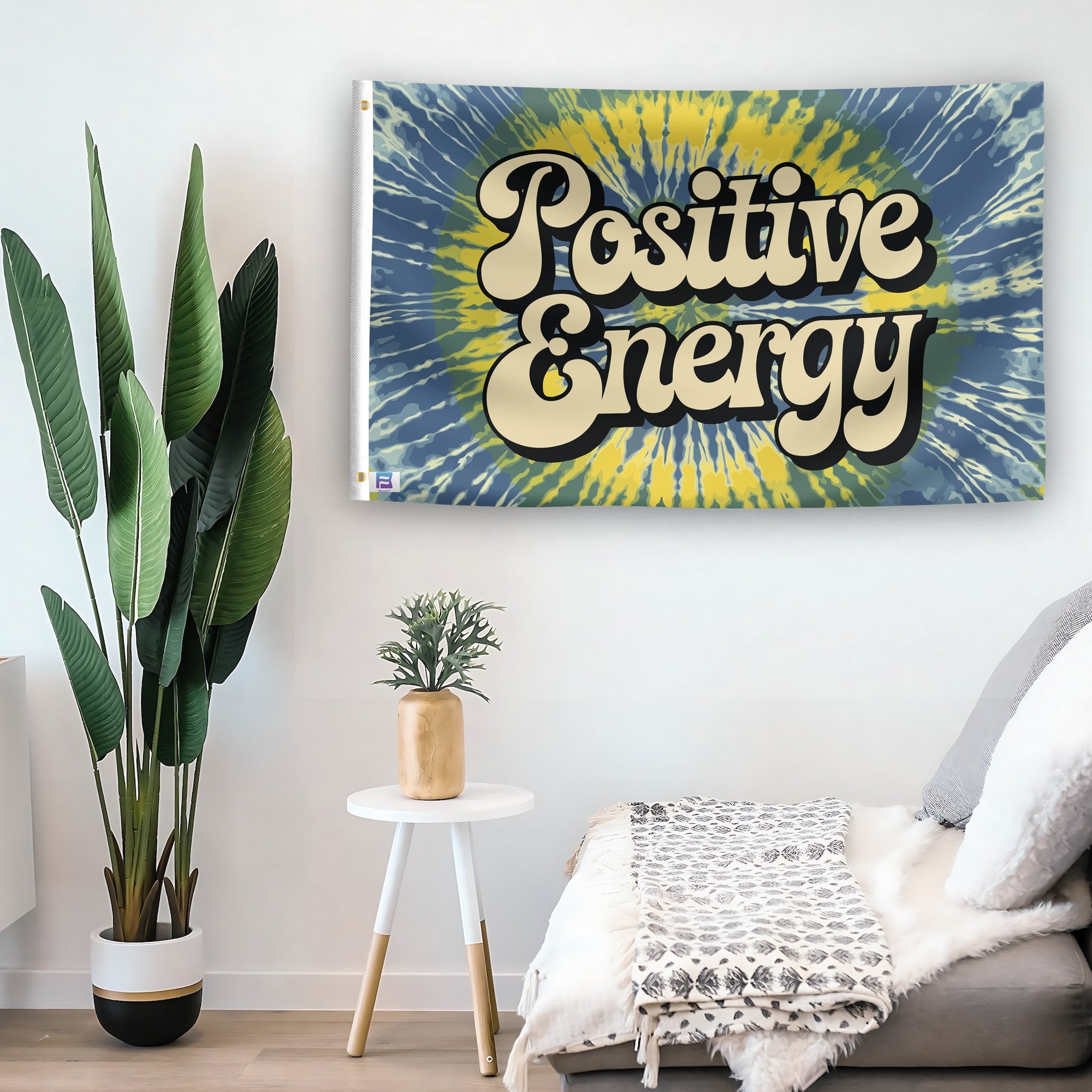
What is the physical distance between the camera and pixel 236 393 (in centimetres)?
209

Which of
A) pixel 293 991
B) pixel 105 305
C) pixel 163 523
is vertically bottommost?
pixel 293 991

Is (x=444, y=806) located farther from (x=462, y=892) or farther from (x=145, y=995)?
(x=145, y=995)

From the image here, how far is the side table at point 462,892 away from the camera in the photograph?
187cm

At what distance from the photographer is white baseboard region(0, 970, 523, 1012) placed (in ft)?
7.39

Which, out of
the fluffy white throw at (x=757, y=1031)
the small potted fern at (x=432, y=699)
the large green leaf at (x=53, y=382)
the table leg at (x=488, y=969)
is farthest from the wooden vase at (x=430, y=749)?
the large green leaf at (x=53, y=382)

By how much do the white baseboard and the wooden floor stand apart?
0.02 m

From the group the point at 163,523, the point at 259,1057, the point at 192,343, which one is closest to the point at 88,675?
the point at 163,523

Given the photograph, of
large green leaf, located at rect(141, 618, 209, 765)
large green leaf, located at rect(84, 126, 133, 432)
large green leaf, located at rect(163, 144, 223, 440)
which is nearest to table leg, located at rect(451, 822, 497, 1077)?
large green leaf, located at rect(141, 618, 209, 765)

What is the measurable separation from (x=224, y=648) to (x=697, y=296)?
1.22 metres

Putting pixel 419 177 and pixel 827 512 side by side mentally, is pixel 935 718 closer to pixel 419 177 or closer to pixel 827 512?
pixel 827 512

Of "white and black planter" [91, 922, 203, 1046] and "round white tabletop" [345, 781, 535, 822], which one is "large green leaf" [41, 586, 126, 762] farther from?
"round white tabletop" [345, 781, 535, 822]

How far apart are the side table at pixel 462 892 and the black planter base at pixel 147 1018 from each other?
0.33 m

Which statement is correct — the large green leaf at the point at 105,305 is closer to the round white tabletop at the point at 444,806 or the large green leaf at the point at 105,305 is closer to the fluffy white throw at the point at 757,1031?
the round white tabletop at the point at 444,806

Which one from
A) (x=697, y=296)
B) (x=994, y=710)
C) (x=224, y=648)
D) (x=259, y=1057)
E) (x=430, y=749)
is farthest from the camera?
(x=697, y=296)
